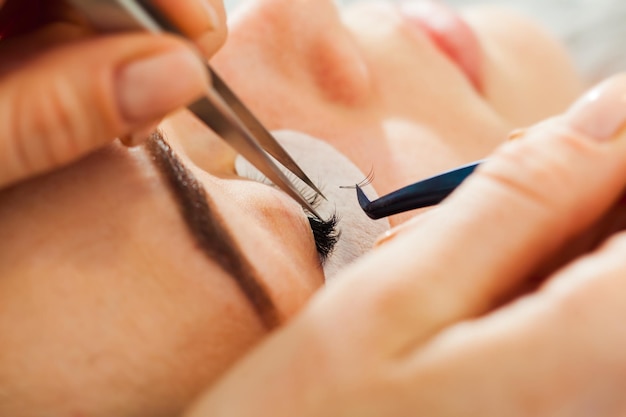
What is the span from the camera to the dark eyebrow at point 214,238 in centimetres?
45

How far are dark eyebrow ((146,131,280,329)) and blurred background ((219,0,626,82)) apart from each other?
102 cm

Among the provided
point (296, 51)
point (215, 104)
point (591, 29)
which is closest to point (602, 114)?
point (215, 104)

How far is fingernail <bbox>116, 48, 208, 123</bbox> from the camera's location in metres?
0.33

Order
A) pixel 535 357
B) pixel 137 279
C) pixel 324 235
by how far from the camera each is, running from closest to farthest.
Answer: pixel 535 357, pixel 137 279, pixel 324 235

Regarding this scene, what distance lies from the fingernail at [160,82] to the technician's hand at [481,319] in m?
0.15

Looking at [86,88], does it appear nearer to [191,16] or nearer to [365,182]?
[191,16]

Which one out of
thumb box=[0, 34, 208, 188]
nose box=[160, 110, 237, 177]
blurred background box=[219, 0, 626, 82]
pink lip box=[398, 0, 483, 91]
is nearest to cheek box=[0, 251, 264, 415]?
thumb box=[0, 34, 208, 188]

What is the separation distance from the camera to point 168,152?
1.59ft

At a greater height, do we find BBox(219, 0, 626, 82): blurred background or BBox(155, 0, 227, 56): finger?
BBox(155, 0, 227, 56): finger

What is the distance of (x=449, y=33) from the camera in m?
0.98

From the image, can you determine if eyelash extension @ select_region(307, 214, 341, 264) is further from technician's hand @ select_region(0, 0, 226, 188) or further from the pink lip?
the pink lip

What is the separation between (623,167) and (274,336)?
0.25m

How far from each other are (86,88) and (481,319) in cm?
26

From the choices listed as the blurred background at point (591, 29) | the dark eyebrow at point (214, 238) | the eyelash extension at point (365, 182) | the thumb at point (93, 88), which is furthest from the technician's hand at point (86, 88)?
the blurred background at point (591, 29)
